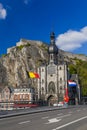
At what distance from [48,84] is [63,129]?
73.6m

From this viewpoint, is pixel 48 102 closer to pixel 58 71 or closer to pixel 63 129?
pixel 58 71

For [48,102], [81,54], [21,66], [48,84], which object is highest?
[81,54]

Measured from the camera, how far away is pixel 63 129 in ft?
40.1

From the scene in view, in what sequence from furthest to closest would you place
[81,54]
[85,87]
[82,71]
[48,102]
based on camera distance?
[81,54] < [82,71] < [85,87] < [48,102]

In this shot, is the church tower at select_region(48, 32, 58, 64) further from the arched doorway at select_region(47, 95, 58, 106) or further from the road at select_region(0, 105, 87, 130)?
the road at select_region(0, 105, 87, 130)

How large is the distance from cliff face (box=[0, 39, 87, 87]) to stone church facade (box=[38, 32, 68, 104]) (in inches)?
582

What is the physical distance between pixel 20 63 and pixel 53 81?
2437 cm

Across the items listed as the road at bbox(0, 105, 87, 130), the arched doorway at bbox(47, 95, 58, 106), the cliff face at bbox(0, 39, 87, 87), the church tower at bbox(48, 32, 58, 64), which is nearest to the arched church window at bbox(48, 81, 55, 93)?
the arched doorway at bbox(47, 95, 58, 106)

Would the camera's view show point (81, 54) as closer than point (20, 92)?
No

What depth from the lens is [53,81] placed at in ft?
281

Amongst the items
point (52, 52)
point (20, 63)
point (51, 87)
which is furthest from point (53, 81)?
point (20, 63)

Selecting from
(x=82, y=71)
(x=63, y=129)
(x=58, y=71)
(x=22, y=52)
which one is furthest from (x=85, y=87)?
(x=63, y=129)

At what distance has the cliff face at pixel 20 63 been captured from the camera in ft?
334

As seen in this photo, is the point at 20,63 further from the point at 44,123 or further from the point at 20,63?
the point at 44,123
